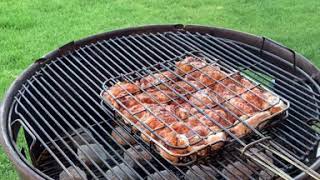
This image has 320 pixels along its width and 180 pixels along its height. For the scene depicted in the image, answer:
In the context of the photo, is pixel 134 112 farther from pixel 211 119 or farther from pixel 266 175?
pixel 266 175

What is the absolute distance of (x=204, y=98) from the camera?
2467mm

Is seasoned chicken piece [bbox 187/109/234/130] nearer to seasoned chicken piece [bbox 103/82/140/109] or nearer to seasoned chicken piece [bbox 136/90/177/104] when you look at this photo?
seasoned chicken piece [bbox 136/90/177/104]

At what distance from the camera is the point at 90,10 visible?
19.5 ft

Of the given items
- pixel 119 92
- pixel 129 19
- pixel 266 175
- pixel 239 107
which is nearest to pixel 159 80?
pixel 119 92

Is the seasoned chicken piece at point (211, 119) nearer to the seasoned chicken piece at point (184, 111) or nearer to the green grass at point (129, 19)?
the seasoned chicken piece at point (184, 111)

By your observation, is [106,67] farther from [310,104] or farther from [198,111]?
[310,104]

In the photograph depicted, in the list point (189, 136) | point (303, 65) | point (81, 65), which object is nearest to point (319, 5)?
point (303, 65)

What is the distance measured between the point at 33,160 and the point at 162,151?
682 millimetres

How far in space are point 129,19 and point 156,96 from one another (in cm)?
330

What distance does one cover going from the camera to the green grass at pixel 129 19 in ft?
16.9

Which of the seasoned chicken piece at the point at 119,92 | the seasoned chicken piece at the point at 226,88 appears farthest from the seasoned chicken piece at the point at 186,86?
the seasoned chicken piece at the point at 119,92

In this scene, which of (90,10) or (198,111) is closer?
(198,111)

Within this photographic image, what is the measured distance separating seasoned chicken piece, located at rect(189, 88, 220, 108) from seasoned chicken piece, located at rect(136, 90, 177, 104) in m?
0.12

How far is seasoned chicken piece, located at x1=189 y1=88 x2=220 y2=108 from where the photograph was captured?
8.01 feet
